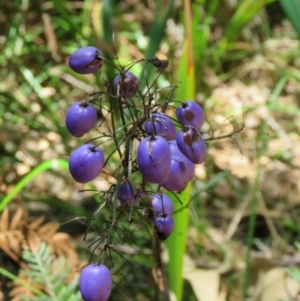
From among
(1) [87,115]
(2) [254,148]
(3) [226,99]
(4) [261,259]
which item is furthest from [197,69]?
(1) [87,115]

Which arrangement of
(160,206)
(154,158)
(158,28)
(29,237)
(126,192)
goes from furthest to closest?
(158,28) → (29,237) → (160,206) → (126,192) → (154,158)

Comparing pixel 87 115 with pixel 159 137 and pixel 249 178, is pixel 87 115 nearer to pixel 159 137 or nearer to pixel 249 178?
pixel 159 137

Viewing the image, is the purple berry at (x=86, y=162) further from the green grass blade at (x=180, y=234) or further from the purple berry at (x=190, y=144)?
the green grass blade at (x=180, y=234)

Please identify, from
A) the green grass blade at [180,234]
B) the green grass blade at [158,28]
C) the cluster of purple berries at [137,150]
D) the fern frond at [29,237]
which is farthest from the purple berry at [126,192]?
the green grass blade at [158,28]

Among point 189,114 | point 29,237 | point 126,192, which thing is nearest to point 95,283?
point 126,192

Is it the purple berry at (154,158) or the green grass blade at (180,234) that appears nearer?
the purple berry at (154,158)

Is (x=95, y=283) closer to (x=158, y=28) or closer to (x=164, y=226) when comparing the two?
(x=164, y=226)
